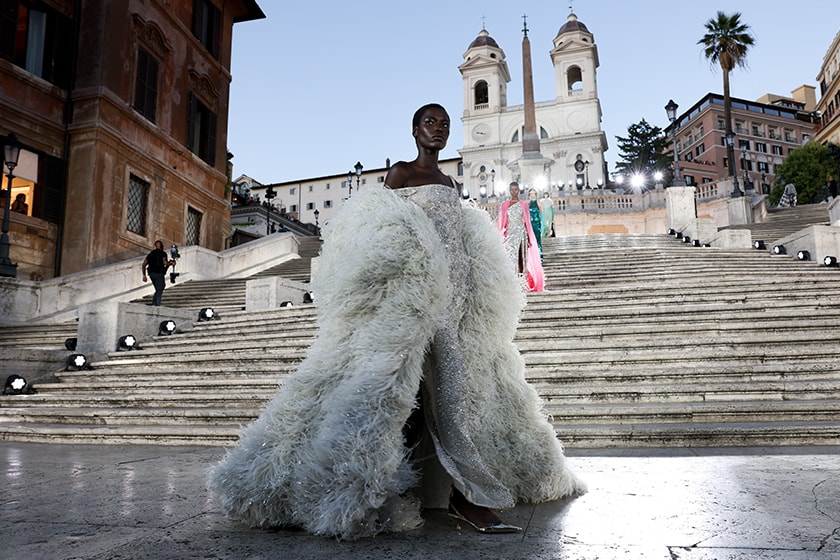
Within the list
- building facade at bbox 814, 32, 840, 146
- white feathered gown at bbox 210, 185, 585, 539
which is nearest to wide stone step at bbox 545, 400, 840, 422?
white feathered gown at bbox 210, 185, 585, 539

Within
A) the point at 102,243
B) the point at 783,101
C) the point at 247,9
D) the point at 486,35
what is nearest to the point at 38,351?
the point at 102,243

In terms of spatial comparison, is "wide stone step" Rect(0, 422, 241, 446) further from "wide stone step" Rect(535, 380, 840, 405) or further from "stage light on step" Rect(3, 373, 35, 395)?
"wide stone step" Rect(535, 380, 840, 405)

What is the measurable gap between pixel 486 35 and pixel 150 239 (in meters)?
68.7

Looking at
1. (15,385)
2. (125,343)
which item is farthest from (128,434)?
(125,343)

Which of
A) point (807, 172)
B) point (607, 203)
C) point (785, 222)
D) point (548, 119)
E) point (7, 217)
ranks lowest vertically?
point (7, 217)

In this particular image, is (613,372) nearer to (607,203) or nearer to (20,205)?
(20,205)

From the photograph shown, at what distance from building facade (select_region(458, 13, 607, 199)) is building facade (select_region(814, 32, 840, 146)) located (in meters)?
22.8

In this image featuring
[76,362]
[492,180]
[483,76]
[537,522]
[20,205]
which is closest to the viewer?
[537,522]

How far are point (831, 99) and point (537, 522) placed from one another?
7863 cm

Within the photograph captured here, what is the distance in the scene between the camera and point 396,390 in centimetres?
259

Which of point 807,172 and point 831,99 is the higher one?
point 831,99

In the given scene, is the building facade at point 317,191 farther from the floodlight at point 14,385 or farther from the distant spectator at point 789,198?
the floodlight at point 14,385

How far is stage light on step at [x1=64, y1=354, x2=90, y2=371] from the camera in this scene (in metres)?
9.41

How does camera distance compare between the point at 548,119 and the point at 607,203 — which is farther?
the point at 548,119
